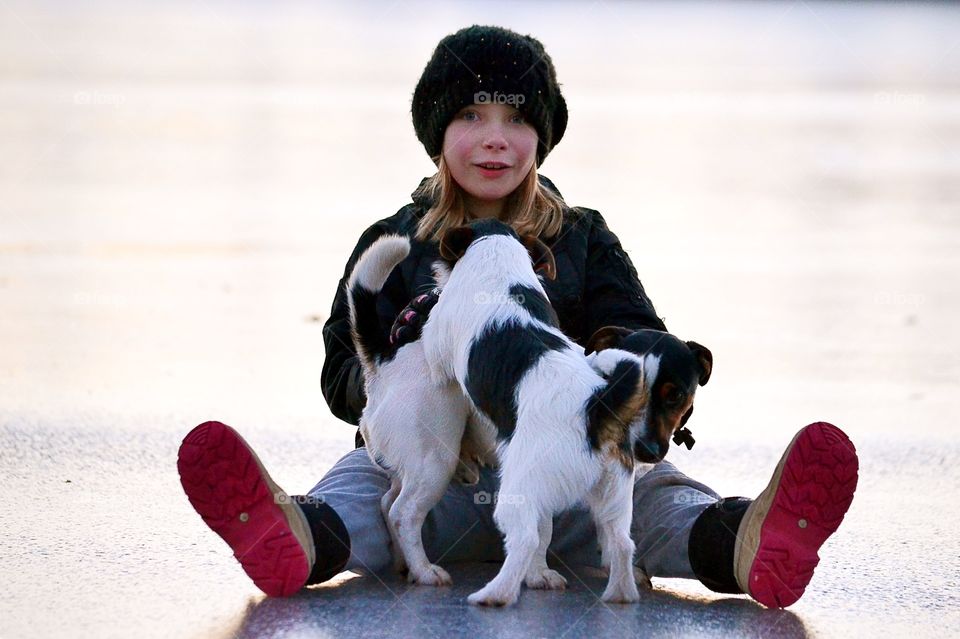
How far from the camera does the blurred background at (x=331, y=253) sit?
13.5ft

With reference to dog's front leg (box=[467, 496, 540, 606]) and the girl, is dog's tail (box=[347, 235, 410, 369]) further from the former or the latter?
dog's front leg (box=[467, 496, 540, 606])

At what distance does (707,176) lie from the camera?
37.2 feet

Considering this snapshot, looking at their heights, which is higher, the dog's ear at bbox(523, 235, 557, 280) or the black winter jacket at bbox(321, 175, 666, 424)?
the dog's ear at bbox(523, 235, 557, 280)

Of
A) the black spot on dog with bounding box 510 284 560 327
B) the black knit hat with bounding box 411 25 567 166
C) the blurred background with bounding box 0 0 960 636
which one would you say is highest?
the black knit hat with bounding box 411 25 567 166

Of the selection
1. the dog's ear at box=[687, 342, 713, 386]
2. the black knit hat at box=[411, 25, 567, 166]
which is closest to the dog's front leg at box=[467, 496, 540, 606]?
the dog's ear at box=[687, 342, 713, 386]

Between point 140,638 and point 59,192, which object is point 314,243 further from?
point 140,638

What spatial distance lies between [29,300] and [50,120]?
16.9 ft

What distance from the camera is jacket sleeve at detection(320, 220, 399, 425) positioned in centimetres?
413

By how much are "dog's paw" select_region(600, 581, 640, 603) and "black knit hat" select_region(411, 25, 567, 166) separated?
1572mm

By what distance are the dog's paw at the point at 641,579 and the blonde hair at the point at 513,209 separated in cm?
111

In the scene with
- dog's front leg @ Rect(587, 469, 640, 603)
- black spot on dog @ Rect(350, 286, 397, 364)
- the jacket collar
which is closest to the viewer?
dog's front leg @ Rect(587, 469, 640, 603)

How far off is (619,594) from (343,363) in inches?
47.4

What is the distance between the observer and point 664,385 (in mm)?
3562

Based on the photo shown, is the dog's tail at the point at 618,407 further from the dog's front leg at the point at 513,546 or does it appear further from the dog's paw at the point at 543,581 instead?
the dog's paw at the point at 543,581
